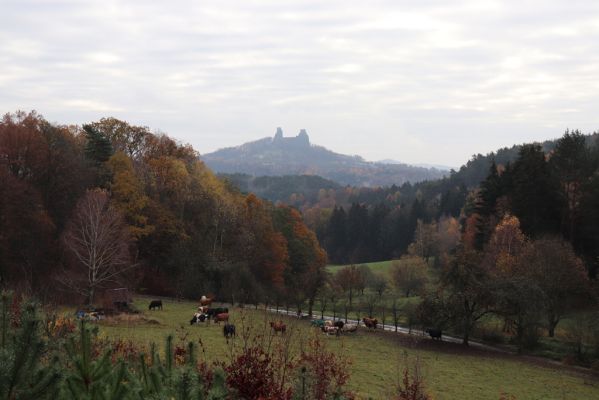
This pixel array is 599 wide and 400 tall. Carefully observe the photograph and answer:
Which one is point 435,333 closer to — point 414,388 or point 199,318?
point 199,318

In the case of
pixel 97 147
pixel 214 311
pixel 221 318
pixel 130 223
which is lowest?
pixel 221 318

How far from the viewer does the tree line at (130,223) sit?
38031mm

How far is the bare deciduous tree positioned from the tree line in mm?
126

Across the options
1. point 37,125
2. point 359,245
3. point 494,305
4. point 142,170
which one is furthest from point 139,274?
point 359,245

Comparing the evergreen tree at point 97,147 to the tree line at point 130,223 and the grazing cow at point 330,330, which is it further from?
the grazing cow at point 330,330

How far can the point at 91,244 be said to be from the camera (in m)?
33.9

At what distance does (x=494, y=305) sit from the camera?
37.7 metres

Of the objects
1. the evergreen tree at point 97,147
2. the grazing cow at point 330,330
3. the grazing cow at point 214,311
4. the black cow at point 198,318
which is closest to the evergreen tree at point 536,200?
the grazing cow at point 330,330

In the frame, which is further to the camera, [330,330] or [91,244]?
[330,330]

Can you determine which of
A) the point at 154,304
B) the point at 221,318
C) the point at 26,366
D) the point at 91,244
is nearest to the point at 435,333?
the point at 221,318

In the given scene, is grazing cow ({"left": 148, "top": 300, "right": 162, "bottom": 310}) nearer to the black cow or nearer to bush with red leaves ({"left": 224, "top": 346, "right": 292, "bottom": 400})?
the black cow

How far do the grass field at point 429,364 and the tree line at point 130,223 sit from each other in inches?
269

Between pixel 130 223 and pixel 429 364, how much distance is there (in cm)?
3283

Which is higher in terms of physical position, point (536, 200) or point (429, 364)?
point (536, 200)
